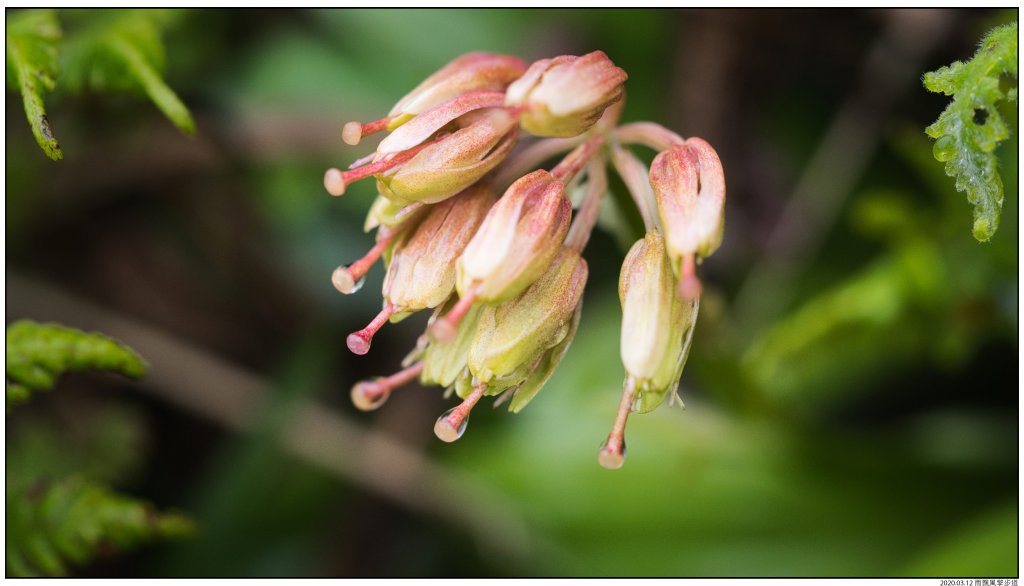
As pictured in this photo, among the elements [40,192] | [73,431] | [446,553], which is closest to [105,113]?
[40,192]

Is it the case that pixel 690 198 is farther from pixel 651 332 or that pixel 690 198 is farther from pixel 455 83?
pixel 455 83

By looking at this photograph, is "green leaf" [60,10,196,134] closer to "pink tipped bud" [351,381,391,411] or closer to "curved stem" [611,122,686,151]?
"pink tipped bud" [351,381,391,411]

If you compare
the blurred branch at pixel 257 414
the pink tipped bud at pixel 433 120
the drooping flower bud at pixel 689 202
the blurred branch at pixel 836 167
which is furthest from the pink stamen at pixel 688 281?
the blurred branch at pixel 257 414

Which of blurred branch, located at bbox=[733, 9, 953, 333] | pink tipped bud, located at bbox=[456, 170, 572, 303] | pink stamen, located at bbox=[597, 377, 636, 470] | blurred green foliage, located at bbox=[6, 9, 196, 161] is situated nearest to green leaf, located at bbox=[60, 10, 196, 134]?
blurred green foliage, located at bbox=[6, 9, 196, 161]

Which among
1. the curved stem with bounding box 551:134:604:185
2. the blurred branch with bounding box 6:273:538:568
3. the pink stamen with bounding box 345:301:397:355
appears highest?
the blurred branch with bounding box 6:273:538:568

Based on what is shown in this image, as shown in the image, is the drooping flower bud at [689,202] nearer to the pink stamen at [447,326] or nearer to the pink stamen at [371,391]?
the pink stamen at [447,326]
